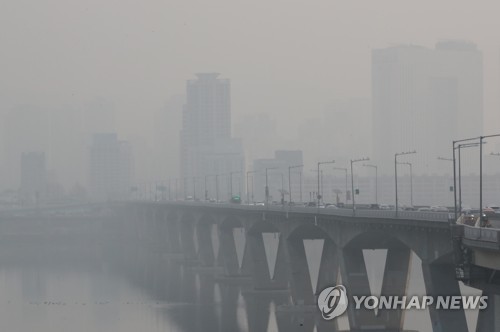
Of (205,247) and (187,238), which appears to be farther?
(187,238)

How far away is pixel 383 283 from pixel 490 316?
914 inches

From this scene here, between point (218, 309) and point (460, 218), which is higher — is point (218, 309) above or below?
below

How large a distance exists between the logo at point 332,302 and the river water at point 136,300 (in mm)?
1308

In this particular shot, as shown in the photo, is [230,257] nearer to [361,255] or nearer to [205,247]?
[205,247]

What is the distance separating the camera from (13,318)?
319 feet

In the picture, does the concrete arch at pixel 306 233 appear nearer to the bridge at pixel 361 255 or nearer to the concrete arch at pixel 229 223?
the bridge at pixel 361 255

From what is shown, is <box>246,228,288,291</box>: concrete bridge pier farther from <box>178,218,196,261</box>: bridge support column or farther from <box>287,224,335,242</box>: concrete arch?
<box>178,218,196,261</box>: bridge support column

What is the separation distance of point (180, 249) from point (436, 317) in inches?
4392

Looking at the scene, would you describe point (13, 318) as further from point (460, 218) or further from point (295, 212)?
point (460, 218)

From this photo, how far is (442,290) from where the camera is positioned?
A: 6962 centimetres

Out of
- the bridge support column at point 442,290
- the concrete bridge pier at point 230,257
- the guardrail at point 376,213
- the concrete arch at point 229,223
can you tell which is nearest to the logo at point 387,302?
the bridge support column at point 442,290

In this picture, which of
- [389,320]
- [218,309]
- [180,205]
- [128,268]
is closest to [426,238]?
[389,320]

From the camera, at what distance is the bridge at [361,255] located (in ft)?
191

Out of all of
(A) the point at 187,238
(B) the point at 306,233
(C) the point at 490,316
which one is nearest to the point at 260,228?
(B) the point at 306,233
